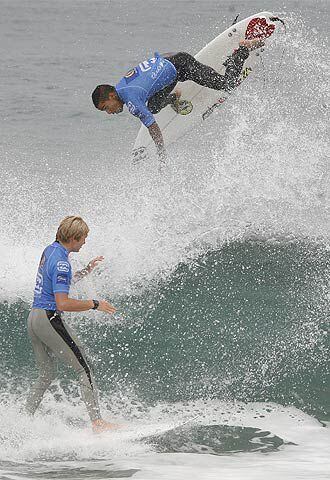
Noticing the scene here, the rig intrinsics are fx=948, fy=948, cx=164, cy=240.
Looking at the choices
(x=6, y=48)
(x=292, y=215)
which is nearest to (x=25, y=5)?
(x=6, y=48)

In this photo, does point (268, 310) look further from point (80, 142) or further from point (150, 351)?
point (80, 142)

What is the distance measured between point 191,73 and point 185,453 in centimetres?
532

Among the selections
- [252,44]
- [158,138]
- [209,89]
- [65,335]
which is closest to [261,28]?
[252,44]

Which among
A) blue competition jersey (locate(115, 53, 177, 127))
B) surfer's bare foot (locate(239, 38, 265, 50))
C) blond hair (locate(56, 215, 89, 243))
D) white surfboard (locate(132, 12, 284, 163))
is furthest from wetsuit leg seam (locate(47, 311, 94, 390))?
surfer's bare foot (locate(239, 38, 265, 50))

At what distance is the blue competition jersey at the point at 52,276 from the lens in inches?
286

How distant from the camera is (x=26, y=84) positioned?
3522 centimetres

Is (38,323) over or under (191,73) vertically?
under

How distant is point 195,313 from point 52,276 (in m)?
3.50

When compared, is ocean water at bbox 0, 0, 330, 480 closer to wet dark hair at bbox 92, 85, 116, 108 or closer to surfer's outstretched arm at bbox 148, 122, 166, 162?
surfer's outstretched arm at bbox 148, 122, 166, 162

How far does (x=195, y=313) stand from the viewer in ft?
34.7

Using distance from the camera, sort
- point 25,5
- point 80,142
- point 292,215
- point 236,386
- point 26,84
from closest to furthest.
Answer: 1. point 236,386
2. point 292,215
3. point 80,142
4. point 26,84
5. point 25,5

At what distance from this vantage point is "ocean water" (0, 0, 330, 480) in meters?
7.53

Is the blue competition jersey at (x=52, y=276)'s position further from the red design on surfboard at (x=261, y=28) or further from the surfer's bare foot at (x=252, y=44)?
the red design on surfboard at (x=261, y=28)

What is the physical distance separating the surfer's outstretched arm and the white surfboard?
1.23 m
